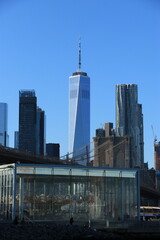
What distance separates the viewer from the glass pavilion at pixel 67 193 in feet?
142

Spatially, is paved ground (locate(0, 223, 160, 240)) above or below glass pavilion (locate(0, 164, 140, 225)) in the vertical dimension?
below

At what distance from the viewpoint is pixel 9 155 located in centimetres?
7325

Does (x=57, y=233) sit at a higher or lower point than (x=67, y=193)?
lower

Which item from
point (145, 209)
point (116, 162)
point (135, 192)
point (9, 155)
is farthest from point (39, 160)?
point (116, 162)

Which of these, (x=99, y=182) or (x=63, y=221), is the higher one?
(x=99, y=182)

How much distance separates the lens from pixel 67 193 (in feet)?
147

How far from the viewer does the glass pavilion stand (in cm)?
4331

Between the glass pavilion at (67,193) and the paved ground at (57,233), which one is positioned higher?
the glass pavilion at (67,193)

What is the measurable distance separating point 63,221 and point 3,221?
15.5 ft

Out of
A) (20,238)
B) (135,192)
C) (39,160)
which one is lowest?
(20,238)

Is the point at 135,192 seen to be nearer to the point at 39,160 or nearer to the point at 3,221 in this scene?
the point at 3,221

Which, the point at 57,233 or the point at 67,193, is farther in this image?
the point at 67,193

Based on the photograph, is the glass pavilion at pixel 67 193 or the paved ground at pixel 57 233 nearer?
the paved ground at pixel 57 233

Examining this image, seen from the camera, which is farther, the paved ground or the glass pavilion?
the glass pavilion
